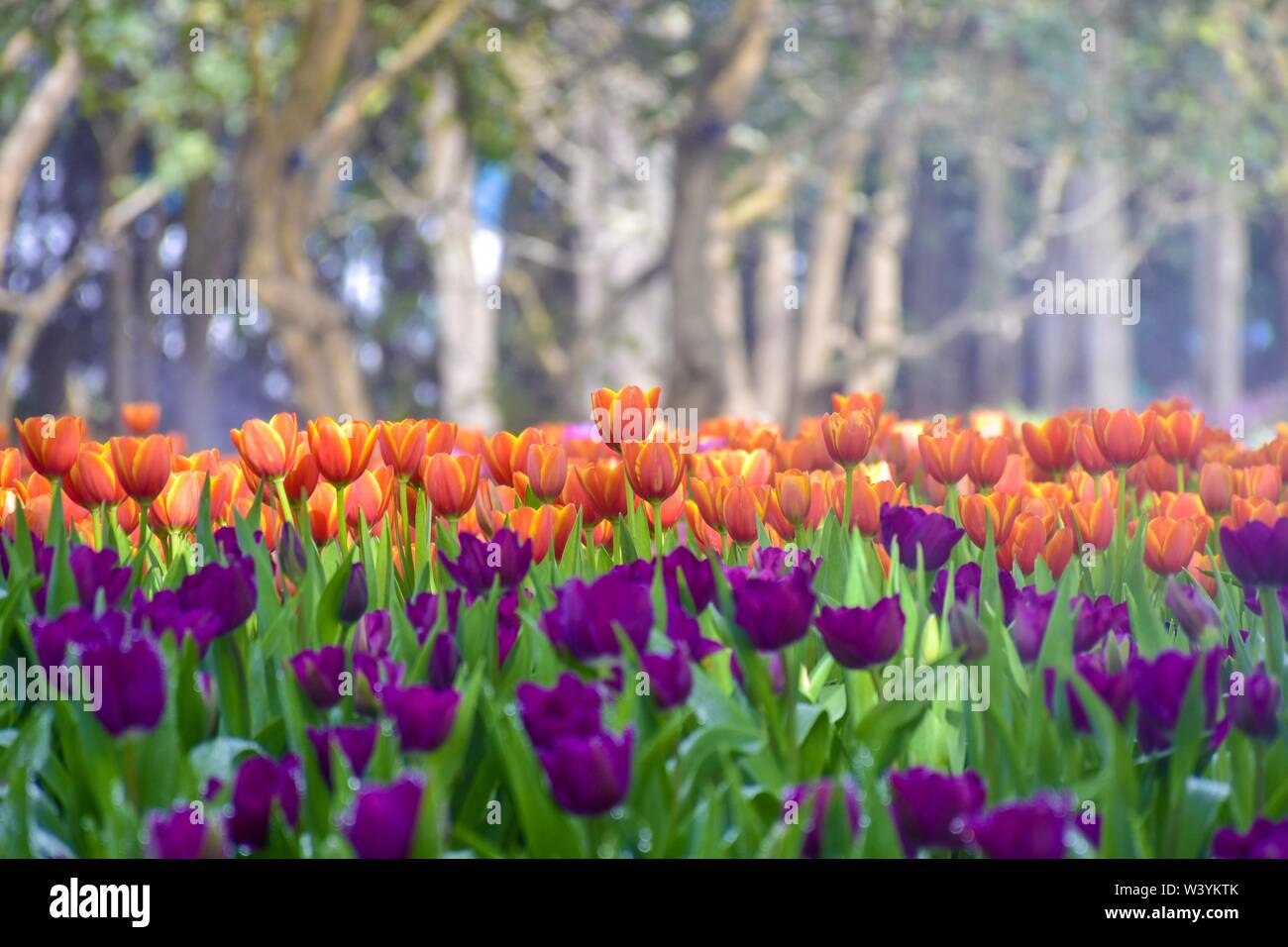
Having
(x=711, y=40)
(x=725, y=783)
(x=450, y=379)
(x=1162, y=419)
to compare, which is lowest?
(x=725, y=783)

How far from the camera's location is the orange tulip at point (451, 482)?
2244 mm

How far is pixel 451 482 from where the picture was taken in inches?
88.7

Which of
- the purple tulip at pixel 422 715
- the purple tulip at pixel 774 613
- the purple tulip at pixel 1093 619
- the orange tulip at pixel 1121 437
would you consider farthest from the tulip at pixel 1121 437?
the purple tulip at pixel 422 715

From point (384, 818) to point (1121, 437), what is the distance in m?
1.78

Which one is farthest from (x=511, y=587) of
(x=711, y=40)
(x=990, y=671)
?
(x=711, y=40)

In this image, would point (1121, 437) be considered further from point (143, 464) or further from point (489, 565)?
point (143, 464)

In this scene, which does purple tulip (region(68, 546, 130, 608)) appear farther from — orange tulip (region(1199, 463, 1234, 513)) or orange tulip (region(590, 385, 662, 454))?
orange tulip (region(1199, 463, 1234, 513))

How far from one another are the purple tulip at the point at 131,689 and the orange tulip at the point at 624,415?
112 cm

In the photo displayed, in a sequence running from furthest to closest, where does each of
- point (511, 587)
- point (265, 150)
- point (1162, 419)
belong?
point (265, 150), point (1162, 419), point (511, 587)

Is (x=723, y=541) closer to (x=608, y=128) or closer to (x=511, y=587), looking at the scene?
(x=511, y=587)

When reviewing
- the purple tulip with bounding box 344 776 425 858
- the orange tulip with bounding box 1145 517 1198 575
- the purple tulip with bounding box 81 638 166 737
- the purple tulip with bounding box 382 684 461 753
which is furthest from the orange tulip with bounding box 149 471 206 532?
the orange tulip with bounding box 1145 517 1198 575

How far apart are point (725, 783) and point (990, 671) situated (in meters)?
0.35
